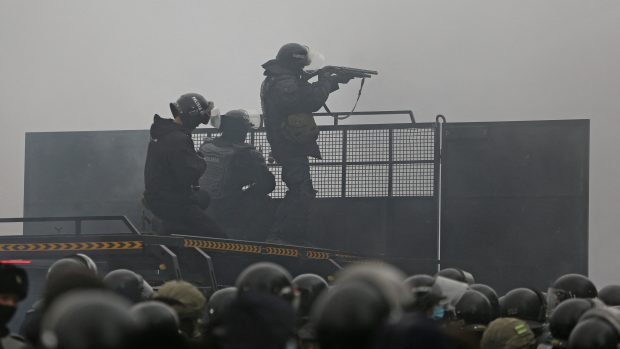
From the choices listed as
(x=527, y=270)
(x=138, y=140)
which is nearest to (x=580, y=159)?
(x=527, y=270)

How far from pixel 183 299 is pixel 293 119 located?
18.6 ft

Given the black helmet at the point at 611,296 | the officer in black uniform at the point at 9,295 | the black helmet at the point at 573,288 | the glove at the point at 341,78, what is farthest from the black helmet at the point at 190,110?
the officer in black uniform at the point at 9,295

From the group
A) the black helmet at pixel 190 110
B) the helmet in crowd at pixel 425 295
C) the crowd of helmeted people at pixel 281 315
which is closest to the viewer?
the crowd of helmeted people at pixel 281 315

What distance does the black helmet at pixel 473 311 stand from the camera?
782cm

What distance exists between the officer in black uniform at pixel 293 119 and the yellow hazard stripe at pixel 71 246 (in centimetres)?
246

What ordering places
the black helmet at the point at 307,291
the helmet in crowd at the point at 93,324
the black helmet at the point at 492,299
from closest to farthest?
1. the helmet in crowd at the point at 93,324
2. the black helmet at the point at 307,291
3. the black helmet at the point at 492,299

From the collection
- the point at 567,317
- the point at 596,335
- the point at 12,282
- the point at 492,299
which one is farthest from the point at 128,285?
the point at 596,335

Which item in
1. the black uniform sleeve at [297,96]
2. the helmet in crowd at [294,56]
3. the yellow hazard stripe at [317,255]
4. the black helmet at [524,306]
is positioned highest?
the helmet in crowd at [294,56]

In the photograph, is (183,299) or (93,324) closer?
(93,324)

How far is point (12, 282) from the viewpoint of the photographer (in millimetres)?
5148

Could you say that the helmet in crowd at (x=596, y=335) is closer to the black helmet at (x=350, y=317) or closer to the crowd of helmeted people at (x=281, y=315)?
the crowd of helmeted people at (x=281, y=315)

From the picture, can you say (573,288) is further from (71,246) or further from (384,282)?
(384,282)

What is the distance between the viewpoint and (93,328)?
3191 millimetres

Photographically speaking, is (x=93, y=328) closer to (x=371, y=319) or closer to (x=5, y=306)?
(x=371, y=319)
